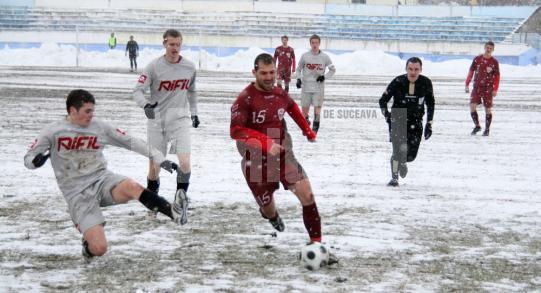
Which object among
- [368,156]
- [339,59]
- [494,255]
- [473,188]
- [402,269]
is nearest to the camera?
[402,269]

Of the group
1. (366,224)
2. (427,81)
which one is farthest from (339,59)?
(366,224)

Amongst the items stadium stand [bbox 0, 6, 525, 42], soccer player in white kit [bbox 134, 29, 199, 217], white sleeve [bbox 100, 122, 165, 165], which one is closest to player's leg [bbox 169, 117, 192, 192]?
soccer player in white kit [bbox 134, 29, 199, 217]

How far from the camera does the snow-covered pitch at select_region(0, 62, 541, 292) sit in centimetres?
591

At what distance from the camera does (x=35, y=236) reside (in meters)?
7.23

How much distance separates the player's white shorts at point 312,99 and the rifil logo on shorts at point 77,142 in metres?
9.62

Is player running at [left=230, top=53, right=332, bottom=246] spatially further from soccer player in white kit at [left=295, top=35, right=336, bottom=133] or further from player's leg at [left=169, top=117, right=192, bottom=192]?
soccer player in white kit at [left=295, top=35, right=336, bottom=133]

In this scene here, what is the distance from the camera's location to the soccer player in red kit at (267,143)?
255 inches

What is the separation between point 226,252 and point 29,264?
179 centimetres

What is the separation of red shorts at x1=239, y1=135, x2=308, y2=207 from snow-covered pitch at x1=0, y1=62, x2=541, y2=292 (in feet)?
1.92

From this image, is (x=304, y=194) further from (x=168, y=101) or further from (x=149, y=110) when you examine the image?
(x=168, y=101)

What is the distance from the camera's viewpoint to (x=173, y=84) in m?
8.48

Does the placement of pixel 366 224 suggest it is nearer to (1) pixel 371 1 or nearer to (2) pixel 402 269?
(2) pixel 402 269

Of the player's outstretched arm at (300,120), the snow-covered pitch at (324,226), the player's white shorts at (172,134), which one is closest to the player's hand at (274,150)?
the player's outstretched arm at (300,120)

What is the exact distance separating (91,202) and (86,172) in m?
0.28
